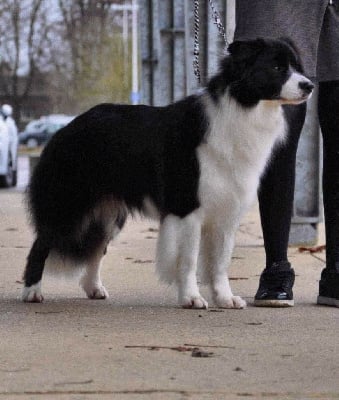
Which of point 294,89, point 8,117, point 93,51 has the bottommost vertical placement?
point 93,51

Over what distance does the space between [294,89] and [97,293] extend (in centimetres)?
160

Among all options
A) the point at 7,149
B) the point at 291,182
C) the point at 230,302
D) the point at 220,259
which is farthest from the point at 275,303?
the point at 7,149

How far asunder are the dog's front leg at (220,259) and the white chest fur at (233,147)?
244 mm

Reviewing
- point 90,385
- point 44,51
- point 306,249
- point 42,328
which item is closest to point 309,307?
point 42,328

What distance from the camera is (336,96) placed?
19.8ft

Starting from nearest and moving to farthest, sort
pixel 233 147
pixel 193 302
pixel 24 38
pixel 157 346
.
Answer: pixel 157 346 < pixel 233 147 < pixel 193 302 < pixel 24 38

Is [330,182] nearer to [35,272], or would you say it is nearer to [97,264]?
[97,264]

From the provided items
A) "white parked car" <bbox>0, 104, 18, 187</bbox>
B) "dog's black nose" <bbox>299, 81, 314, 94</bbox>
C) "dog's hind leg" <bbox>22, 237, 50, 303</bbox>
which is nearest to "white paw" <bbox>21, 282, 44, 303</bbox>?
"dog's hind leg" <bbox>22, 237, 50, 303</bbox>

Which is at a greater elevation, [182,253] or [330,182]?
[330,182]

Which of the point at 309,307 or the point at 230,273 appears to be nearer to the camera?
the point at 309,307

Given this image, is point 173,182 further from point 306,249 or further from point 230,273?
point 306,249

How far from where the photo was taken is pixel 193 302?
19.3 feet

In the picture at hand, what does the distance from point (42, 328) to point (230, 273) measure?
2688 mm

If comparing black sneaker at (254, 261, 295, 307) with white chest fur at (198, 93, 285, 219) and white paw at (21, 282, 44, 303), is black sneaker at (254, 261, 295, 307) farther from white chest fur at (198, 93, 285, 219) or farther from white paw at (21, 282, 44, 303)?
white paw at (21, 282, 44, 303)
